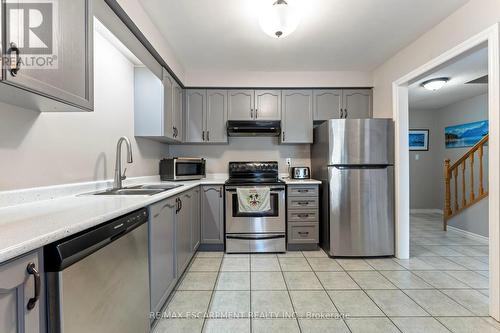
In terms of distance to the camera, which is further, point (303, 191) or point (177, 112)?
point (177, 112)

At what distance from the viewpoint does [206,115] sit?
11.3 feet

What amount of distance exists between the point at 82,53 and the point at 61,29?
14cm

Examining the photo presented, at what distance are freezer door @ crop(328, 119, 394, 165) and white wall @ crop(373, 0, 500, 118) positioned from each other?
395 mm

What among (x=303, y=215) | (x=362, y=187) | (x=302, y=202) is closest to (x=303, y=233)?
(x=303, y=215)

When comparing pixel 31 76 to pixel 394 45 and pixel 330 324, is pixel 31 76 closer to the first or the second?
pixel 330 324

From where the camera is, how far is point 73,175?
1.69 metres

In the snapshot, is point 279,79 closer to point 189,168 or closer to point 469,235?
A: point 189,168

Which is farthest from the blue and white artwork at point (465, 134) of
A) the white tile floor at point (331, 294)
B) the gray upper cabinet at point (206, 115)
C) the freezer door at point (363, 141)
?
the gray upper cabinet at point (206, 115)

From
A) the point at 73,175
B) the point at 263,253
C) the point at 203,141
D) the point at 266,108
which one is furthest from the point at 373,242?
the point at 73,175

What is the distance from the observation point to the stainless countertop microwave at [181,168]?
294 cm

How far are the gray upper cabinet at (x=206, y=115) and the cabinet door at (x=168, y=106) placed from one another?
0.51m

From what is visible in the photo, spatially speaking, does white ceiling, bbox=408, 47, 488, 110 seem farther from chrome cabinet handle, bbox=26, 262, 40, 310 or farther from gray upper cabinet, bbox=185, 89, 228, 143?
chrome cabinet handle, bbox=26, 262, 40, 310

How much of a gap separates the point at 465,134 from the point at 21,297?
20.8ft

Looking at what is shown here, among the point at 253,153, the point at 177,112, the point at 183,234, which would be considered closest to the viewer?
the point at 183,234
